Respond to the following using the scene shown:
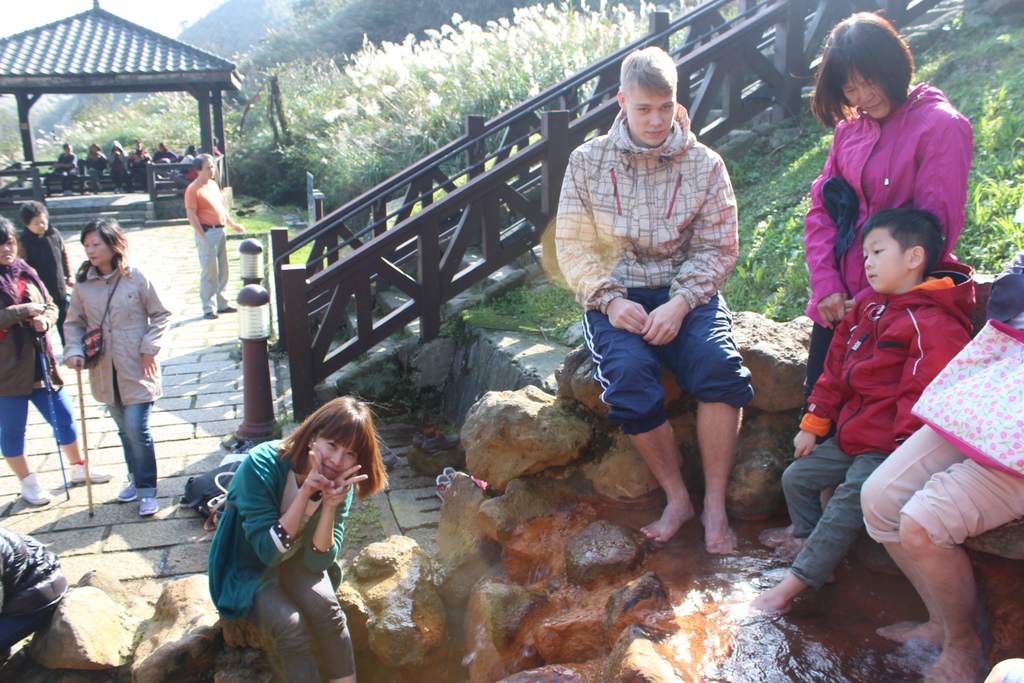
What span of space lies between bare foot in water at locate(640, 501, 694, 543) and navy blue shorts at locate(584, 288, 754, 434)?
1.07 ft

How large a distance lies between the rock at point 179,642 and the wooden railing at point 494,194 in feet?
8.14

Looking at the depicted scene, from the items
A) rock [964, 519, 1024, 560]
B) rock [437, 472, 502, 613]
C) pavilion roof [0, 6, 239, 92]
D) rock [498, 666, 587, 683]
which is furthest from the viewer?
pavilion roof [0, 6, 239, 92]

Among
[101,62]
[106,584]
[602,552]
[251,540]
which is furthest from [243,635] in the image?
[101,62]

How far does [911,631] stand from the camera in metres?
2.08

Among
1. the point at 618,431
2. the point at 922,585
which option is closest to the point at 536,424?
the point at 618,431

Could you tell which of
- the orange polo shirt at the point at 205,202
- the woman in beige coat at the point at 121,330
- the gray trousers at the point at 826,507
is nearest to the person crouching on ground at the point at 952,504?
the gray trousers at the point at 826,507

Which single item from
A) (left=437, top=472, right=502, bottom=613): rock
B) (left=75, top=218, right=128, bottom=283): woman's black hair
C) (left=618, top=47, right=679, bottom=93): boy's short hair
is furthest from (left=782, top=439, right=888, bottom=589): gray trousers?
(left=75, top=218, right=128, bottom=283): woman's black hair

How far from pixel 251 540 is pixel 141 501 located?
207cm

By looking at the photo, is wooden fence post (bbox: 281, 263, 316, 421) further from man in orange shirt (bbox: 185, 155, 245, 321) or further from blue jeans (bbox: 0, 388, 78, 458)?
man in orange shirt (bbox: 185, 155, 245, 321)

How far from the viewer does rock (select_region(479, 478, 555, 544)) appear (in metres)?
2.91

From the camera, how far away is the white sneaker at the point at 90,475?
463cm

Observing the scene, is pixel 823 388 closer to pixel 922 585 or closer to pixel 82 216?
pixel 922 585

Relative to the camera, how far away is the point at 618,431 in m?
3.02

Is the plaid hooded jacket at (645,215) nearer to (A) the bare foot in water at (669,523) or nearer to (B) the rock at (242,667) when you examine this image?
(A) the bare foot in water at (669,523)
